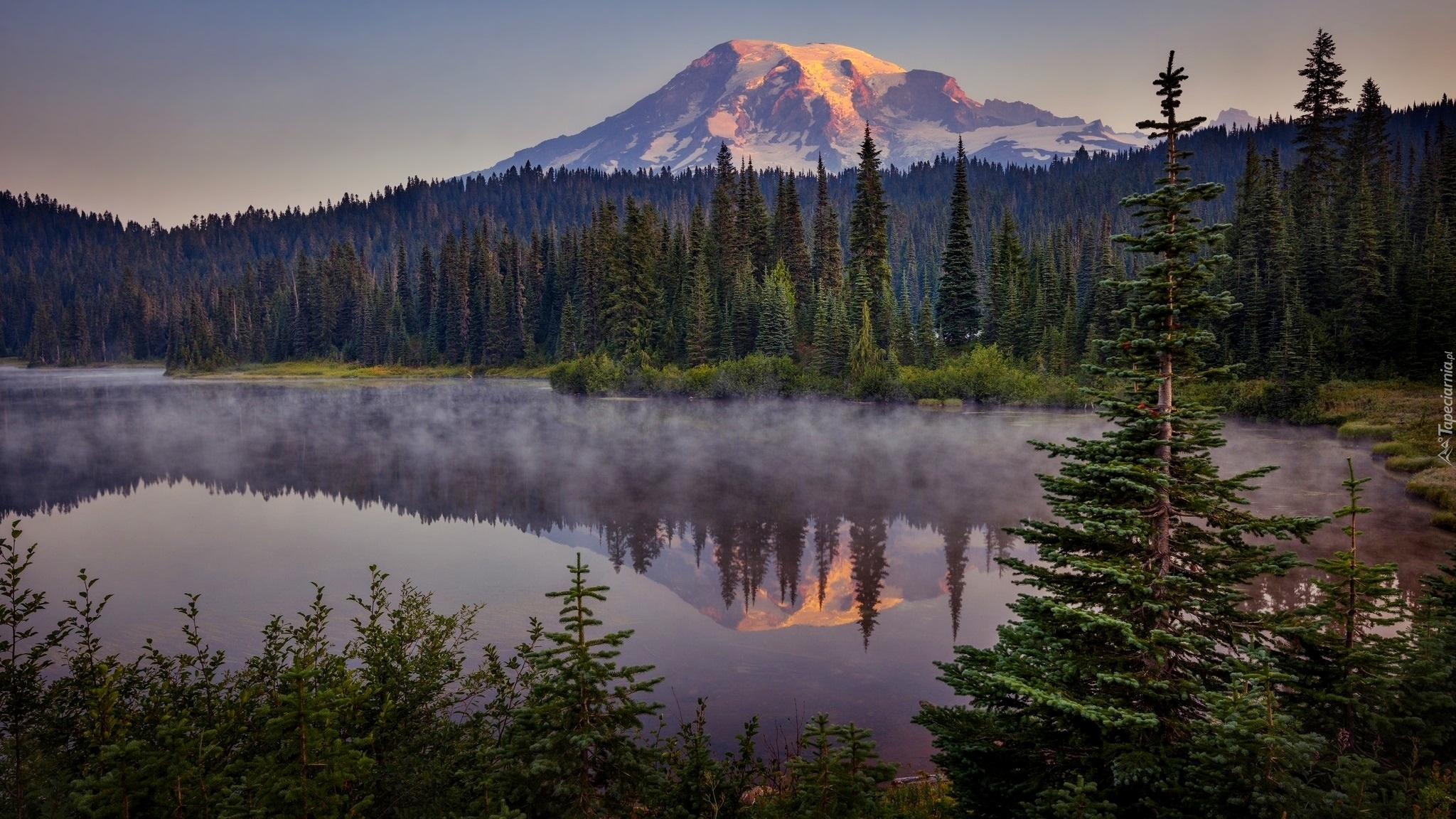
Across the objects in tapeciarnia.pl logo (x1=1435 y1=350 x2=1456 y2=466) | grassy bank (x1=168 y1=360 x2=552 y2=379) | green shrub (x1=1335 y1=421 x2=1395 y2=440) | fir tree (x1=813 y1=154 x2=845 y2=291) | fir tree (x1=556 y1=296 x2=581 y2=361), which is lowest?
green shrub (x1=1335 y1=421 x2=1395 y2=440)

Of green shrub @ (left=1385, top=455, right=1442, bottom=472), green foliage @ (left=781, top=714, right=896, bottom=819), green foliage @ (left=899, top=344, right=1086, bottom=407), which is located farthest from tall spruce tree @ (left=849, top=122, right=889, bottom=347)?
green foliage @ (left=781, top=714, right=896, bottom=819)

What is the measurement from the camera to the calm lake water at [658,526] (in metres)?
18.9

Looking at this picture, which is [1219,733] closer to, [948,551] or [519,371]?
[948,551]

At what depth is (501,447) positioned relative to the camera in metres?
51.9

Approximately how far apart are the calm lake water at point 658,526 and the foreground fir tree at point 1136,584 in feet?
19.9

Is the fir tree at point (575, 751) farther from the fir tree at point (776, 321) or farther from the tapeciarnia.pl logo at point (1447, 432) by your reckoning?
the fir tree at point (776, 321)

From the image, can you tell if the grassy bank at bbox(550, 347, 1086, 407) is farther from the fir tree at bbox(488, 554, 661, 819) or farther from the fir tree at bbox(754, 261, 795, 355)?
the fir tree at bbox(488, 554, 661, 819)

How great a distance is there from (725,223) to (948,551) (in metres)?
73.1

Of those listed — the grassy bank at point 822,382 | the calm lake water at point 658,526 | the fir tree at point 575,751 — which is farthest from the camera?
the grassy bank at point 822,382

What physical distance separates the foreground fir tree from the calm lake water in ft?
19.9

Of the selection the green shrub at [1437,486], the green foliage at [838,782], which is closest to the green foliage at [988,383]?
the green shrub at [1437,486]

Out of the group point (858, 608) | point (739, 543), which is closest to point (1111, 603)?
point (858, 608)

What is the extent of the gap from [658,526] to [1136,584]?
24.9m

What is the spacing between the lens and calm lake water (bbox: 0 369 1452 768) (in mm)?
18891
